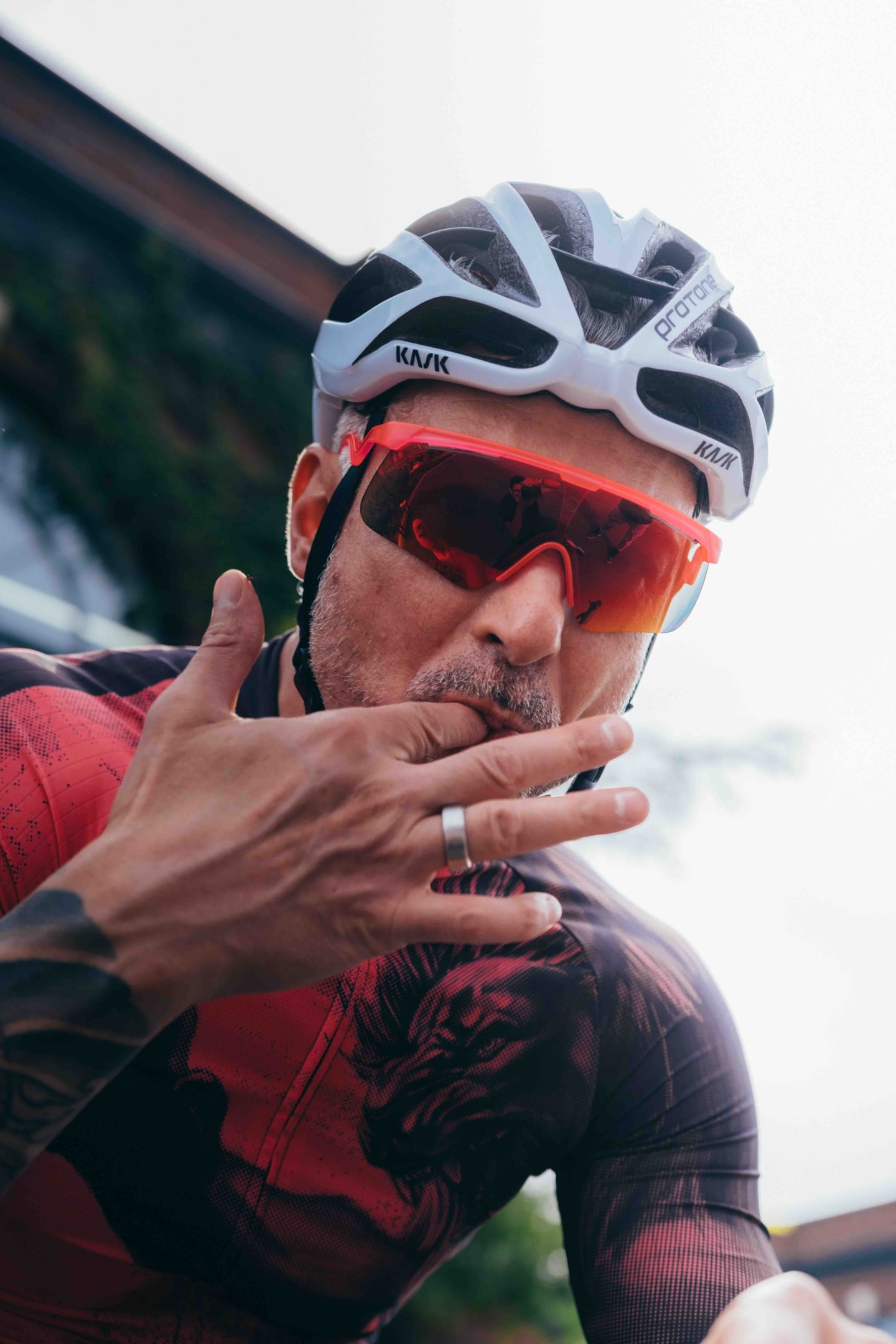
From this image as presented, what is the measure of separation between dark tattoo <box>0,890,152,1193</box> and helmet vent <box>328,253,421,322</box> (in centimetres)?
185

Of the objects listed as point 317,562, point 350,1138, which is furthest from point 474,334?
point 350,1138

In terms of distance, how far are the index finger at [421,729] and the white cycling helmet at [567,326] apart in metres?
0.94

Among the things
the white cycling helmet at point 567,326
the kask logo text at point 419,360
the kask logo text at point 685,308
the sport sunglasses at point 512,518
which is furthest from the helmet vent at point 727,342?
the kask logo text at point 419,360

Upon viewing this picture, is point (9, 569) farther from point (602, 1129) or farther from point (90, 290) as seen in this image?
point (602, 1129)

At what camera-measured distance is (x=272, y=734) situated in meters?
1.51

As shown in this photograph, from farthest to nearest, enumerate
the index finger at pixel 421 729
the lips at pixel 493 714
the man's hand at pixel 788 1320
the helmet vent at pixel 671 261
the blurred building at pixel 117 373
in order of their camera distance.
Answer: the blurred building at pixel 117 373 → the helmet vent at pixel 671 261 → the lips at pixel 493 714 → the index finger at pixel 421 729 → the man's hand at pixel 788 1320

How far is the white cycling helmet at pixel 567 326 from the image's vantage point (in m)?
2.27

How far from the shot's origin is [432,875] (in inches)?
57.9

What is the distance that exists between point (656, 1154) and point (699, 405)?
2.01 metres

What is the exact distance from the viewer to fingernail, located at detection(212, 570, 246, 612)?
5.82 ft

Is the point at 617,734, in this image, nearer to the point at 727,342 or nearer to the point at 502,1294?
the point at 727,342

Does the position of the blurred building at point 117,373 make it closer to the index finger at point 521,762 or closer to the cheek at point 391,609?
the cheek at point 391,609

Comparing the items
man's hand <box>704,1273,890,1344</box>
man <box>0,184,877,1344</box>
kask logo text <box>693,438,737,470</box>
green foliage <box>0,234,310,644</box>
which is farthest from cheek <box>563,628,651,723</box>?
green foliage <box>0,234,310,644</box>

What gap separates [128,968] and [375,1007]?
3.19 feet
